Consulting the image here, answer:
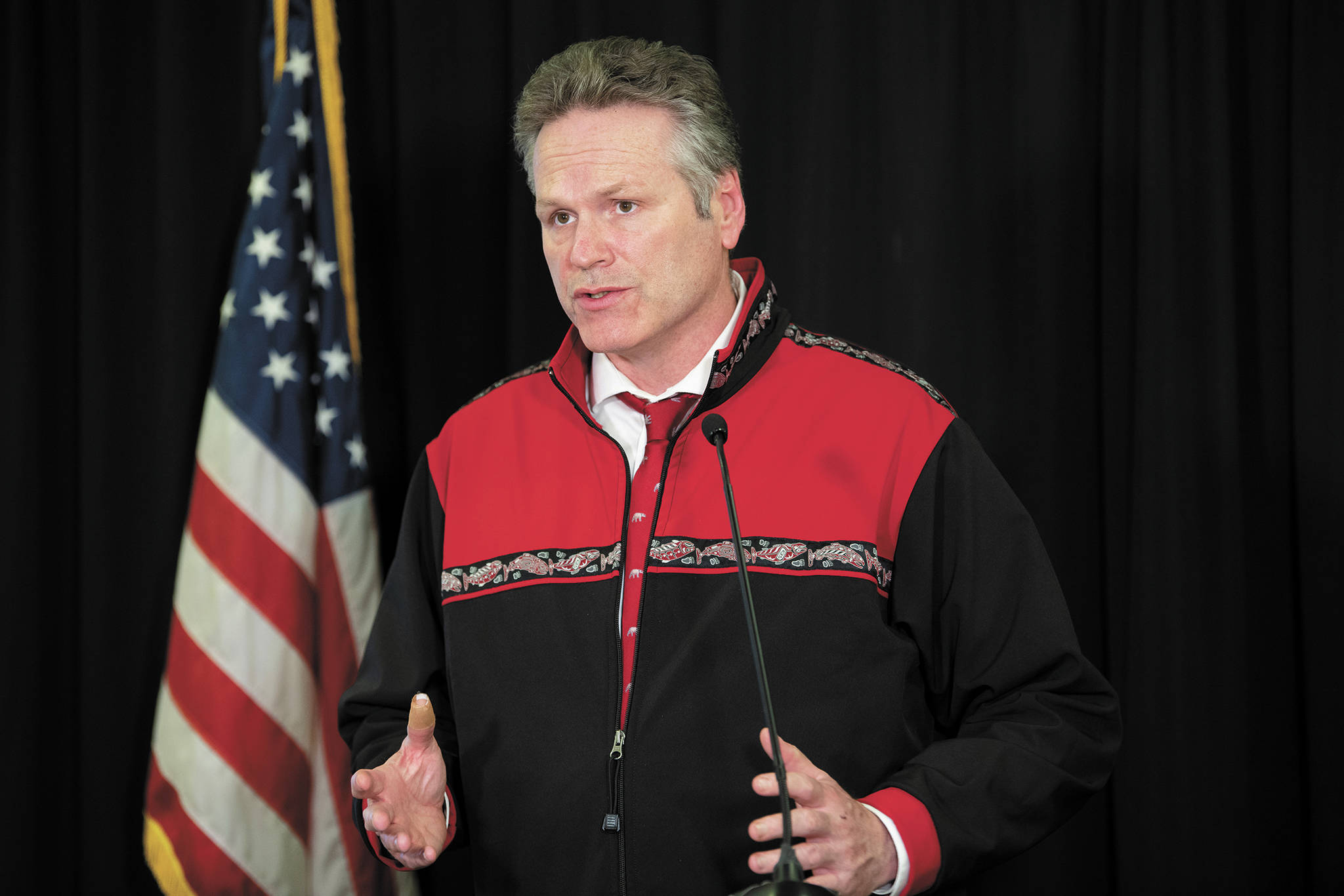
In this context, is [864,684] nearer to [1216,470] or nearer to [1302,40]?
[1216,470]

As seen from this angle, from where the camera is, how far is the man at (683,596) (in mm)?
1500

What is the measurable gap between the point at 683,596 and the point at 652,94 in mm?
751

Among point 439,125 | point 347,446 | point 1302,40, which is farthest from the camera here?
point 439,125

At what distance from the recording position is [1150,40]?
2070 millimetres

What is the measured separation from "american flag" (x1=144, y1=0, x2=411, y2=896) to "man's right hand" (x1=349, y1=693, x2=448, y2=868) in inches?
25.3

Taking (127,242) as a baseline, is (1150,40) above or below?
above

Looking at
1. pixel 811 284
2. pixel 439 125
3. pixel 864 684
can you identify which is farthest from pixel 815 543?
pixel 439 125

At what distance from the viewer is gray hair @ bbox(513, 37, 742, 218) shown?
1727 mm

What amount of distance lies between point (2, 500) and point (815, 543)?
6.10ft

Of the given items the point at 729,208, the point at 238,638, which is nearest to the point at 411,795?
the point at 238,638

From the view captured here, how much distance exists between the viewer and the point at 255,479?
2.12 m

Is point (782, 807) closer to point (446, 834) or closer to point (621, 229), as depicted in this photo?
point (446, 834)

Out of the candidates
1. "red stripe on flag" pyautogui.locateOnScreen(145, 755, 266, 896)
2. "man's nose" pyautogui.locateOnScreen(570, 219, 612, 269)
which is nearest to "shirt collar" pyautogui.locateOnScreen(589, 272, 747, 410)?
"man's nose" pyautogui.locateOnScreen(570, 219, 612, 269)

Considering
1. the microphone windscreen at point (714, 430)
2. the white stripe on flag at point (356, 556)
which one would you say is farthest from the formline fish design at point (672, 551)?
the white stripe on flag at point (356, 556)
